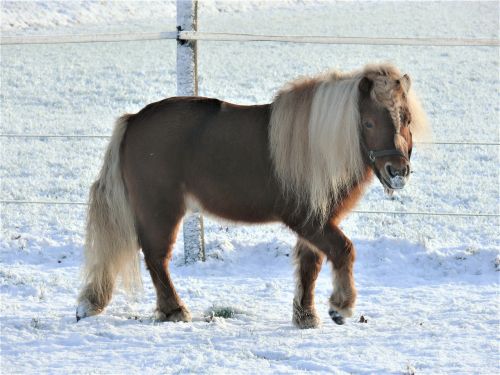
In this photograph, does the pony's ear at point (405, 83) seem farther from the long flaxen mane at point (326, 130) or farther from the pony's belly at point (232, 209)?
the pony's belly at point (232, 209)

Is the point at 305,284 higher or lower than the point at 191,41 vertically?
lower

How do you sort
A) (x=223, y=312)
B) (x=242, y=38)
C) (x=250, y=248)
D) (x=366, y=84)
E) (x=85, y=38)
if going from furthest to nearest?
(x=250, y=248), (x=242, y=38), (x=85, y=38), (x=223, y=312), (x=366, y=84)

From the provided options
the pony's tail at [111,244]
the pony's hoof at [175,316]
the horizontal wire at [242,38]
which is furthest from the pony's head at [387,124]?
the horizontal wire at [242,38]

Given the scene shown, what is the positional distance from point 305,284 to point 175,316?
83cm

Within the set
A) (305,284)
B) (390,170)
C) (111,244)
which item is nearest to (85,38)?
(111,244)

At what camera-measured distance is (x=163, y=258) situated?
4887 millimetres

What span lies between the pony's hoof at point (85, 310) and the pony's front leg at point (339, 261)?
4.85 feet

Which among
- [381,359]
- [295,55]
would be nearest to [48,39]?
[381,359]

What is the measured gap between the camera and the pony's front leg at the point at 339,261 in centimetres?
443

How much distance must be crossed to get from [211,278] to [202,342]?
6.31 feet

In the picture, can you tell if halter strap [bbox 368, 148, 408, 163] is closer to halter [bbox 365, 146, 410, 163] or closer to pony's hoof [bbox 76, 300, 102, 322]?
halter [bbox 365, 146, 410, 163]

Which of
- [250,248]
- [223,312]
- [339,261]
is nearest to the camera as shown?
[339,261]

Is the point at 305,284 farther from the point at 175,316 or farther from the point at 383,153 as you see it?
the point at 383,153

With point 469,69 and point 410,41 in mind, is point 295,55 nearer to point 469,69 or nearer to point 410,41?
point 469,69
